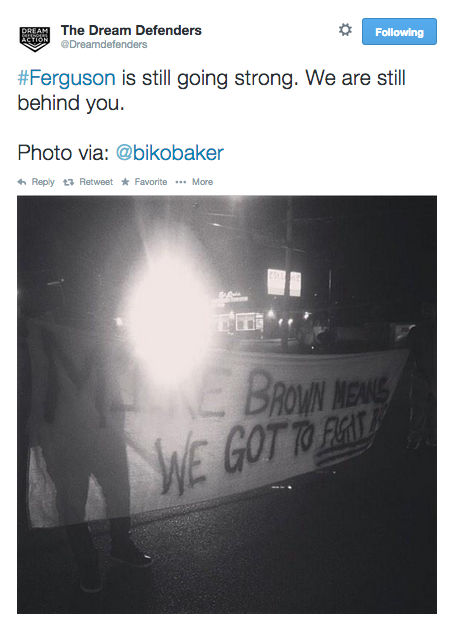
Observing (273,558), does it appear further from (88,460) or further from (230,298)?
(230,298)

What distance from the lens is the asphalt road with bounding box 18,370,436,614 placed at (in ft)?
8.53

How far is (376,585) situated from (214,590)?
0.92 metres

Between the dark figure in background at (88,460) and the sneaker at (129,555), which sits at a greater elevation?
the dark figure in background at (88,460)

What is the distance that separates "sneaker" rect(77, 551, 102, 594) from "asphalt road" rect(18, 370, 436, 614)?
0.05m

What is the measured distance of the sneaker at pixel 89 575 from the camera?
2.68 metres

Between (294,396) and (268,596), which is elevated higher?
(294,396)
